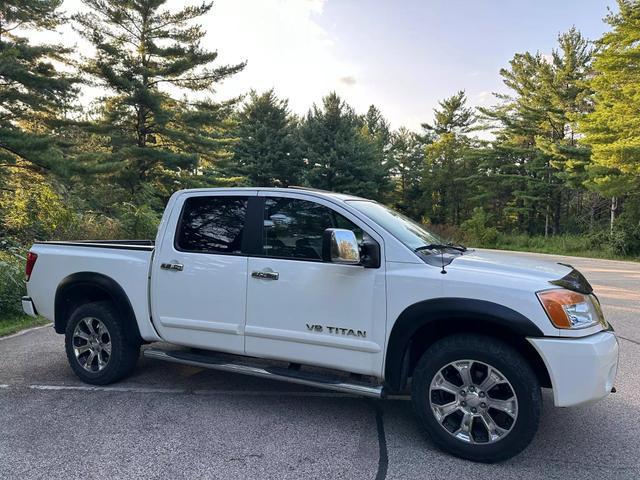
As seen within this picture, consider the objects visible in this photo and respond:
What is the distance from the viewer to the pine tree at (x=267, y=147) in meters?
36.1

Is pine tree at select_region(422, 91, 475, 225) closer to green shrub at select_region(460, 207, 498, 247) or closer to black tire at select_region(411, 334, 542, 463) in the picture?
green shrub at select_region(460, 207, 498, 247)

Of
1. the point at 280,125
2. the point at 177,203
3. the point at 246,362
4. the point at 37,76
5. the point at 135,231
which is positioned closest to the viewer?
the point at 246,362

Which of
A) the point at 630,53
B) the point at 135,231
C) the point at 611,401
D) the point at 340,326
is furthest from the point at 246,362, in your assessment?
the point at 630,53

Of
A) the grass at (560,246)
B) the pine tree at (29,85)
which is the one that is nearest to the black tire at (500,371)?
the pine tree at (29,85)

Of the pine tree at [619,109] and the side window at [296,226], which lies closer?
the side window at [296,226]

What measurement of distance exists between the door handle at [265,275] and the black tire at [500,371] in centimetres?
128

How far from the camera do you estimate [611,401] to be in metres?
4.16

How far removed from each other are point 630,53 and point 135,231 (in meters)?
21.0

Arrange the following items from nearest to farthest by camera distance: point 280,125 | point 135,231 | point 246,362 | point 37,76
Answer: point 246,362
point 135,231
point 37,76
point 280,125

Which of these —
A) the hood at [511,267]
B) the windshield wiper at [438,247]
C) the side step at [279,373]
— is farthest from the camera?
the windshield wiper at [438,247]

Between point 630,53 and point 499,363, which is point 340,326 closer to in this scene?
point 499,363

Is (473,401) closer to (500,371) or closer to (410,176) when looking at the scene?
(500,371)

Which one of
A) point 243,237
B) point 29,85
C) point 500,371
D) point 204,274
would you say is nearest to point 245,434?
point 204,274

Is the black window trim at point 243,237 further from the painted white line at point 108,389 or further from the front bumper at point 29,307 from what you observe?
the front bumper at point 29,307
